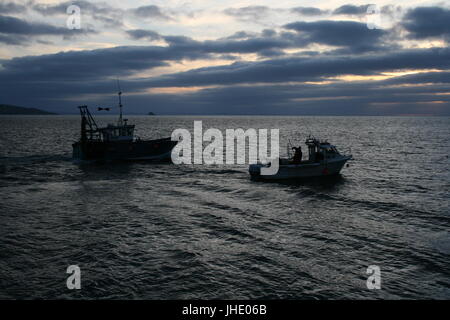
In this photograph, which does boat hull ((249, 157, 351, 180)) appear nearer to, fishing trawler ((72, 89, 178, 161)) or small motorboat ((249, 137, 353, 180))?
small motorboat ((249, 137, 353, 180))

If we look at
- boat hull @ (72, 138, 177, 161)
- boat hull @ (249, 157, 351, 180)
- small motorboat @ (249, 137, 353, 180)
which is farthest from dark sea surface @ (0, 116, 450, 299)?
boat hull @ (72, 138, 177, 161)

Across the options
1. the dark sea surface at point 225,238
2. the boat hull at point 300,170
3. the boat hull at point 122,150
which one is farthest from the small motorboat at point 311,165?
the boat hull at point 122,150

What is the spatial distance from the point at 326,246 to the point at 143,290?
9.16m

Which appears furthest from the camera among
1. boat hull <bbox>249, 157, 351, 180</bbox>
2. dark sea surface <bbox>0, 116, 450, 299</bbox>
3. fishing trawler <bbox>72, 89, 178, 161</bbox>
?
fishing trawler <bbox>72, 89, 178, 161</bbox>

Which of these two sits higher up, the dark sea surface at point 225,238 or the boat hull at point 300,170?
the boat hull at point 300,170

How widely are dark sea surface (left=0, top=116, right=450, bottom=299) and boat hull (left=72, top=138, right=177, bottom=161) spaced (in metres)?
14.4

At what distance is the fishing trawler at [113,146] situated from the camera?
4697 centimetres

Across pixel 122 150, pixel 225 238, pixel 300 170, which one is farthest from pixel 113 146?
pixel 225 238

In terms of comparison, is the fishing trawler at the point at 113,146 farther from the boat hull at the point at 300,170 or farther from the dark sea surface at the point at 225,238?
the boat hull at the point at 300,170

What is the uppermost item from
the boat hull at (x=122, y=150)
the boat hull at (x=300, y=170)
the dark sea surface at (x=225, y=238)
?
the boat hull at (x=122, y=150)

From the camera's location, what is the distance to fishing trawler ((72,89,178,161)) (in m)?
47.0

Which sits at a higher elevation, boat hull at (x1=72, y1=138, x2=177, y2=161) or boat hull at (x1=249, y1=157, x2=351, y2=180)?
boat hull at (x1=72, y1=138, x2=177, y2=161)

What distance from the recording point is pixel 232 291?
12133mm
